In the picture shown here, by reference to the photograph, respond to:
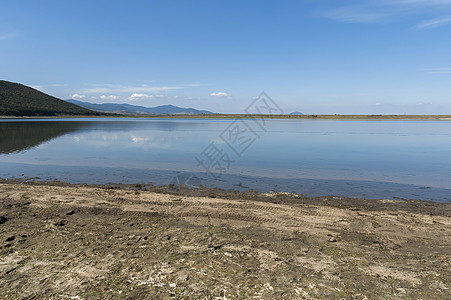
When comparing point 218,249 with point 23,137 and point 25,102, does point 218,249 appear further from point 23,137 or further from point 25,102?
point 25,102

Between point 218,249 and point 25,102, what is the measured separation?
13859 cm

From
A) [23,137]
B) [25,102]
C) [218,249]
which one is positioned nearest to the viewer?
[218,249]

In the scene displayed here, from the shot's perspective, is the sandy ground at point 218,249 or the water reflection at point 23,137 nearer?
the sandy ground at point 218,249

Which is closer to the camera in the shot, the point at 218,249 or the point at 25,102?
the point at 218,249

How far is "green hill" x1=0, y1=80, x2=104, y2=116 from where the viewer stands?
320ft

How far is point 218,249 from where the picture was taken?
5887 millimetres

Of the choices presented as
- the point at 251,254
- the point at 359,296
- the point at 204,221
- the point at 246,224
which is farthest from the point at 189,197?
the point at 359,296

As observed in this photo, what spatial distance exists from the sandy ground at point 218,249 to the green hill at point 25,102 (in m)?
107

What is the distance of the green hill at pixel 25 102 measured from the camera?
97.5 m

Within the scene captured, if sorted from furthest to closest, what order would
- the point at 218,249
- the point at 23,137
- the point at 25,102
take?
1. the point at 25,102
2. the point at 23,137
3. the point at 218,249

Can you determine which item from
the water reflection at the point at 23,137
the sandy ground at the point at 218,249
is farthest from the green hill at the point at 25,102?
the sandy ground at the point at 218,249

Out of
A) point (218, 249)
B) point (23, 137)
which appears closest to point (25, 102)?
point (23, 137)

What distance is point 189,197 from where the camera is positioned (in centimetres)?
1038

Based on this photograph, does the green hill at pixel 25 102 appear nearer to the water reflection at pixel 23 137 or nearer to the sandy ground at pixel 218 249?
the water reflection at pixel 23 137
